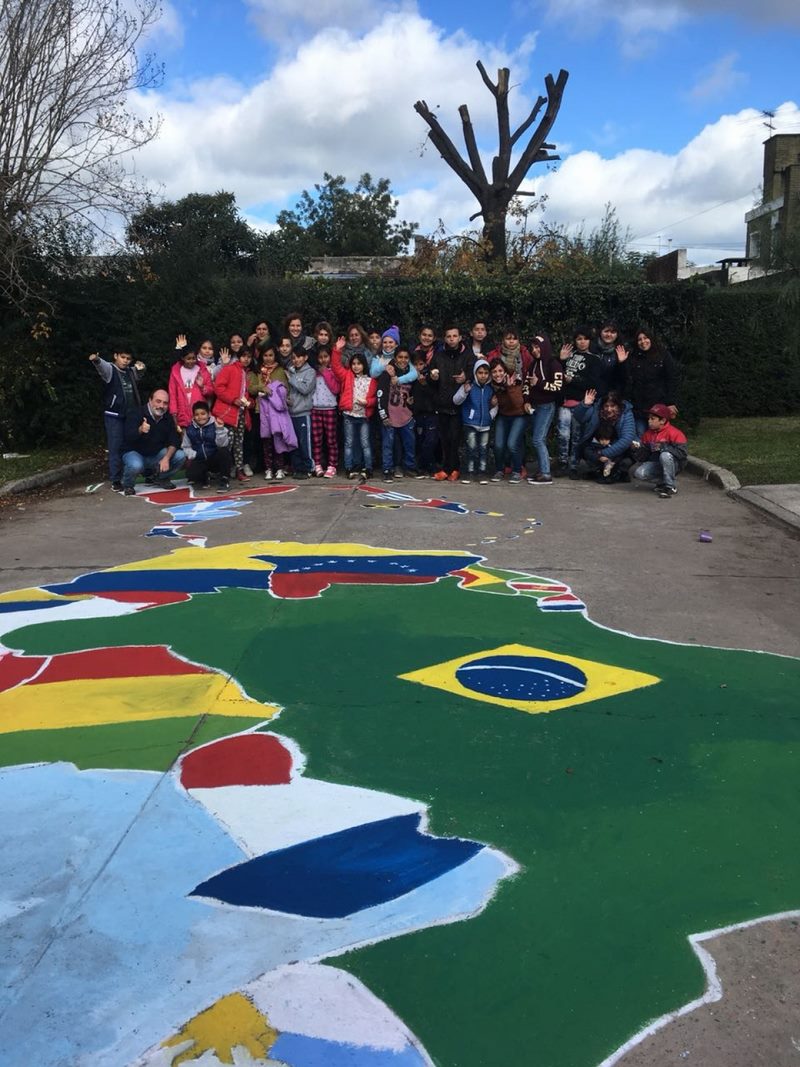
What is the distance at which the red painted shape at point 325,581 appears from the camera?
6242 mm

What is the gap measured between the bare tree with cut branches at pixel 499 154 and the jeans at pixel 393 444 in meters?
10.8

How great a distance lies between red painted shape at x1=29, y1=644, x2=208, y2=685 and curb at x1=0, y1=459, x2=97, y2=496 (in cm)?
624

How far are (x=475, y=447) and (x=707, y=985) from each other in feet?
29.4

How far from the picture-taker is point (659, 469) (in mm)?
10164

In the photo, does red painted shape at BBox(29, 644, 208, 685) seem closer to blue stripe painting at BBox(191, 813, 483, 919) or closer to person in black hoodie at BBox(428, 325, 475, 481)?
blue stripe painting at BBox(191, 813, 483, 919)

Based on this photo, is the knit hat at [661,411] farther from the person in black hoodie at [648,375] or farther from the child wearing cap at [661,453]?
the person in black hoodie at [648,375]

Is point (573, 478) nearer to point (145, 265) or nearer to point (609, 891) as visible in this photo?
point (145, 265)

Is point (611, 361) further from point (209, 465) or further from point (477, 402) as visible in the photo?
point (209, 465)

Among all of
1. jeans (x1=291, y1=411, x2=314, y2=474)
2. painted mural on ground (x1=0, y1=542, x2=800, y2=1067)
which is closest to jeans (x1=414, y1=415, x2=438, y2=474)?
jeans (x1=291, y1=411, x2=314, y2=474)

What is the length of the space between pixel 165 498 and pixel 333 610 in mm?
4872

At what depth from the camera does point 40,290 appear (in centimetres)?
1248

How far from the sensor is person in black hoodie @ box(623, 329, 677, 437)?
10516 millimetres

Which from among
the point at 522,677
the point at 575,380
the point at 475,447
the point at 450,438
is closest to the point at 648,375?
the point at 575,380

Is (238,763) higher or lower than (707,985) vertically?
higher
